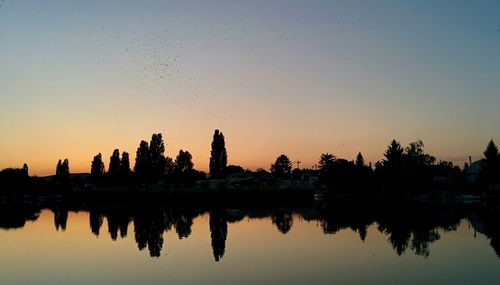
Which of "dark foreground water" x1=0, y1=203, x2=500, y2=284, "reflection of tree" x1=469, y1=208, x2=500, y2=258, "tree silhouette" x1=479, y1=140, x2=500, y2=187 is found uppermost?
"tree silhouette" x1=479, y1=140, x2=500, y2=187

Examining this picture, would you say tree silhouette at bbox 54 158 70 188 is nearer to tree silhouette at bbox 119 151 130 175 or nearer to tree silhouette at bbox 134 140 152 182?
tree silhouette at bbox 119 151 130 175

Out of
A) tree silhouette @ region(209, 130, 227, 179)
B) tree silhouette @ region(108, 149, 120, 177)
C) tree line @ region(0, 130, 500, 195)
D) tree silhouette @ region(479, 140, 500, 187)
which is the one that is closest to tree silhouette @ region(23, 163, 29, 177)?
tree line @ region(0, 130, 500, 195)

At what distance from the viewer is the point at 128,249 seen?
97.9ft

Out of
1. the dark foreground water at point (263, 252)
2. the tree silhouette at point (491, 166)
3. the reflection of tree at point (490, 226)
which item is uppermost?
the tree silhouette at point (491, 166)

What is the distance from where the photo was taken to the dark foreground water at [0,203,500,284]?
20.5m

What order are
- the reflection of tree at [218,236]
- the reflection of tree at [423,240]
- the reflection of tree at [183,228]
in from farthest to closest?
1. the reflection of tree at [183,228]
2. the reflection of tree at [218,236]
3. the reflection of tree at [423,240]

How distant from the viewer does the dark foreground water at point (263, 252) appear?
2047 cm

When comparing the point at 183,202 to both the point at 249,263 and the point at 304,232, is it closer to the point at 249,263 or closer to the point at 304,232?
the point at 304,232

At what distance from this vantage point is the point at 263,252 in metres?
27.2

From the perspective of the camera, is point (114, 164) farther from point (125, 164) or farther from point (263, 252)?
point (263, 252)

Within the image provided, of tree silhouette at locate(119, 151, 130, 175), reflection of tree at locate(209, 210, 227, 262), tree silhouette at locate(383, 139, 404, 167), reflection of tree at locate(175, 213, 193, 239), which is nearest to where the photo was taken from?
reflection of tree at locate(209, 210, 227, 262)

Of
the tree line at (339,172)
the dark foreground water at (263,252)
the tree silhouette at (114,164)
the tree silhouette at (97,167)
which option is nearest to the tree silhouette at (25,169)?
the tree line at (339,172)

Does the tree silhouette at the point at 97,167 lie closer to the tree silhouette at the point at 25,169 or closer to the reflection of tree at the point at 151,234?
the tree silhouette at the point at 25,169

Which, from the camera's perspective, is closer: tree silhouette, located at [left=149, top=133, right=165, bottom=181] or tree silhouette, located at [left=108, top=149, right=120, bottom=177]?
tree silhouette, located at [left=149, top=133, right=165, bottom=181]
